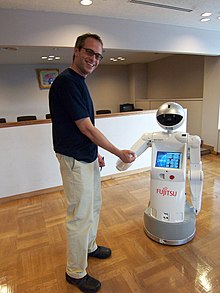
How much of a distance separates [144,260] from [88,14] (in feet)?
9.33

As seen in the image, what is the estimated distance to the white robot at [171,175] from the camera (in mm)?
1655

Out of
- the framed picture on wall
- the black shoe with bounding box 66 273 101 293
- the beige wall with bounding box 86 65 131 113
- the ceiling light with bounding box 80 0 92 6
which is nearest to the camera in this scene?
the black shoe with bounding box 66 273 101 293

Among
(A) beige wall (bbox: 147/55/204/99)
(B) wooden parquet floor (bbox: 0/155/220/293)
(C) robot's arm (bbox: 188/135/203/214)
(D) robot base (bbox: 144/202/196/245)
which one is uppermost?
A: (A) beige wall (bbox: 147/55/204/99)

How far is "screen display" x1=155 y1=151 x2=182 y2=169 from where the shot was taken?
66.4 inches

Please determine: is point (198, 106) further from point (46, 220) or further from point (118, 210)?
point (46, 220)

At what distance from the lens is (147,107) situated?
5918 millimetres

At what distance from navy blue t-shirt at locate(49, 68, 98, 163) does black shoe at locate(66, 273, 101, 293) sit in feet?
2.55

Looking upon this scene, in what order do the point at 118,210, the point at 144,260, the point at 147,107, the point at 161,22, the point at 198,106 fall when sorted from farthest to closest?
the point at 147,107 → the point at 198,106 → the point at 161,22 → the point at 118,210 → the point at 144,260

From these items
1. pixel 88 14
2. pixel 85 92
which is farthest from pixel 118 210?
pixel 88 14

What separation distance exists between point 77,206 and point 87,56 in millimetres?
851

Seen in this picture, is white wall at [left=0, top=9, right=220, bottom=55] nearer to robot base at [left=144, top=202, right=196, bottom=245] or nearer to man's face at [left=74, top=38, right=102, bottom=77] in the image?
man's face at [left=74, top=38, right=102, bottom=77]

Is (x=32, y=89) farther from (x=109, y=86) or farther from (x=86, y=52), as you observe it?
(x=86, y=52)

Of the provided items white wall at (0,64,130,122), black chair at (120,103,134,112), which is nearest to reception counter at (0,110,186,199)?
black chair at (120,103,134,112)

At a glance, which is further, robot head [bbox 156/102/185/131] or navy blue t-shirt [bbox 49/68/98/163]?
robot head [bbox 156/102/185/131]
